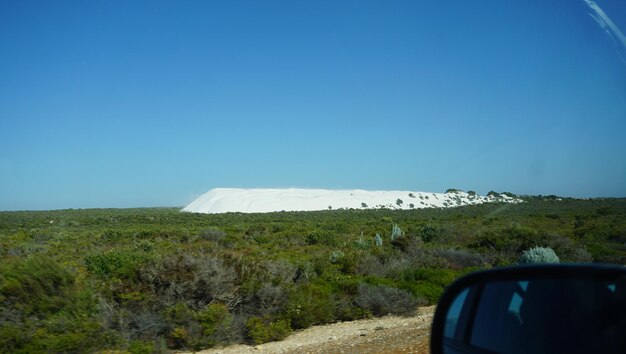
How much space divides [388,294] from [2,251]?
15.2 metres

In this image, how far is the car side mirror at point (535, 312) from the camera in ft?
7.55

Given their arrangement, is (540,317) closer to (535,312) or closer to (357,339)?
(535,312)

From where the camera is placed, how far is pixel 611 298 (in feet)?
7.63

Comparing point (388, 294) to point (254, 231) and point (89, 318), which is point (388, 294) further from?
point (254, 231)

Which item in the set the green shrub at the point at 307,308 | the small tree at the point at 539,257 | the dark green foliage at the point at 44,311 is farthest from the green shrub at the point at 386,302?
the small tree at the point at 539,257

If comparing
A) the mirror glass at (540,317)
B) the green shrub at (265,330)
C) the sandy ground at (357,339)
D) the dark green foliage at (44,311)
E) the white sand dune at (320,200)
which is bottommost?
the sandy ground at (357,339)

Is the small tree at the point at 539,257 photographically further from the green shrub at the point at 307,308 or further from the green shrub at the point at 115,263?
the green shrub at the point at 115,263

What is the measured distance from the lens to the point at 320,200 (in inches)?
4146

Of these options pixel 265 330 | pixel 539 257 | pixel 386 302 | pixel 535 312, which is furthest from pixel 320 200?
pixel 535 312

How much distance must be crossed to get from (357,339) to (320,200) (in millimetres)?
96443

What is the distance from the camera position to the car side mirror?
2.30 metres

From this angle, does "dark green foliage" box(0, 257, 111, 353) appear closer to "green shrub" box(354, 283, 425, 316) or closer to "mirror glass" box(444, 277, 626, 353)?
"green shrub" box(354, 283, 425, 316)

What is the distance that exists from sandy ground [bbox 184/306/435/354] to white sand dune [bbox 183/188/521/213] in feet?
271

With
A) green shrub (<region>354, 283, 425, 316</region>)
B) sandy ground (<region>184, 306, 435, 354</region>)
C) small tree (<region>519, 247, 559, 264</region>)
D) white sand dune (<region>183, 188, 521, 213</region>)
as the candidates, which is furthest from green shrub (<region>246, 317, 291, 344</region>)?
white sand dune (<region>183, 188, 521, 213</region>)
